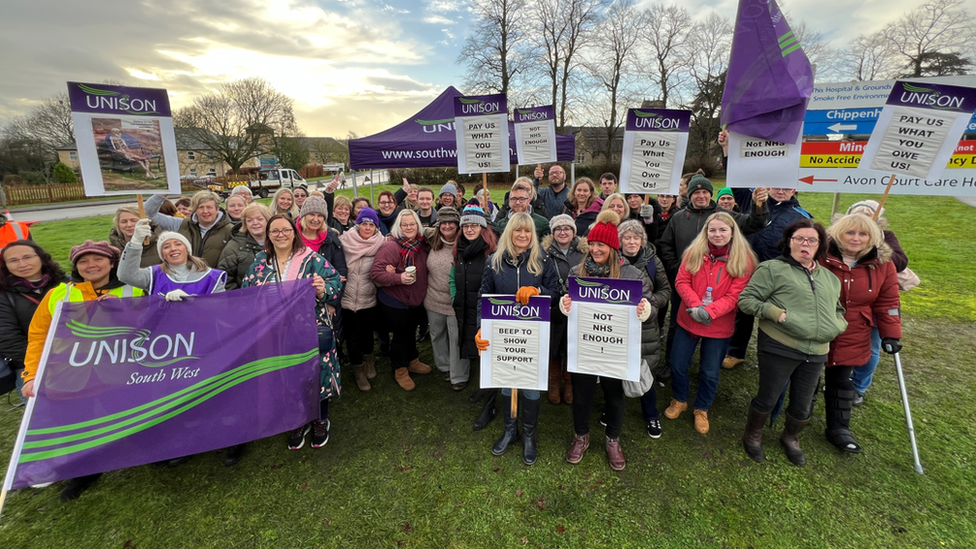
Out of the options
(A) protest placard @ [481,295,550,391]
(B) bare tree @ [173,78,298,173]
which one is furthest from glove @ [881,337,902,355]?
(B) bare tree @ [173,78,298,173]

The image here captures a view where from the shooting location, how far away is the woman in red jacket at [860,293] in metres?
3.13

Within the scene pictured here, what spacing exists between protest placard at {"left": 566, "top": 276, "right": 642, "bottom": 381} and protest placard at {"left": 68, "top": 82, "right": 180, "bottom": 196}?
3.76 metres

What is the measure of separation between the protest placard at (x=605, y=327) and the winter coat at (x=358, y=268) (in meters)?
2.30

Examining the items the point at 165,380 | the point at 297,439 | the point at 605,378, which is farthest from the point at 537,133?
the point at 165,380

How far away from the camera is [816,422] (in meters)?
3.76

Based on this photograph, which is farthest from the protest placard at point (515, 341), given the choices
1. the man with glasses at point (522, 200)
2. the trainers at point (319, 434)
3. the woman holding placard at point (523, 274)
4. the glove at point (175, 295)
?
the glove at point (175, 295)

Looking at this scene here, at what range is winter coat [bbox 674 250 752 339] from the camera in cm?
331

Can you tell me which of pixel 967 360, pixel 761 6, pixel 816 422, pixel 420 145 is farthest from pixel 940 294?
pixel 420 145

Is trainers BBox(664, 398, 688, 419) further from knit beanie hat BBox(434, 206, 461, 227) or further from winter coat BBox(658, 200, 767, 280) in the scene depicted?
knit beanie hat BBox(434, 206, 461, 227)

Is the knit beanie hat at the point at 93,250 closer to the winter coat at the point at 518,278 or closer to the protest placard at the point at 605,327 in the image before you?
the winter coat at the point at 518,278

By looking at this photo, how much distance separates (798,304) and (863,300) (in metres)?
0.72

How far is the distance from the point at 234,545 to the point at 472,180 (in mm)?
26719

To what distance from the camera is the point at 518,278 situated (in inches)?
133

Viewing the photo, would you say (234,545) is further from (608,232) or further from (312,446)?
(608,232)
